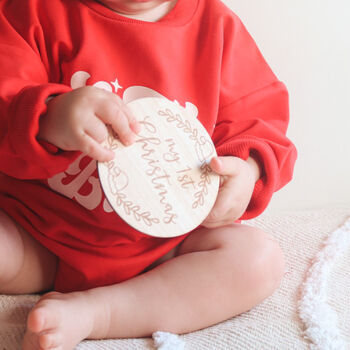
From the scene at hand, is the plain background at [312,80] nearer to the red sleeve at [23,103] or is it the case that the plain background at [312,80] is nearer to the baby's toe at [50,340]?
the red sleeve at [23,103]

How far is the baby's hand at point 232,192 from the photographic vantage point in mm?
749

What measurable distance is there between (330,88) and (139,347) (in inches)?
31.3

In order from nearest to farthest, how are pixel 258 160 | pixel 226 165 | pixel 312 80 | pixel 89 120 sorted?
1. pixel 89 120
2. pixel 226 165
3. pixel 258 160
4. pixel 312 80

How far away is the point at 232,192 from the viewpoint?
0.76 metres

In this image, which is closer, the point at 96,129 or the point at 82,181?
the point at 96,129

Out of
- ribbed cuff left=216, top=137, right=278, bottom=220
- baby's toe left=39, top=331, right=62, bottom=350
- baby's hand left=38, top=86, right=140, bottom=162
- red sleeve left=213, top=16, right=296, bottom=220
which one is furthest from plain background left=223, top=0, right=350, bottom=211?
baby's toe left=39, top=331, right=62, bottom=350

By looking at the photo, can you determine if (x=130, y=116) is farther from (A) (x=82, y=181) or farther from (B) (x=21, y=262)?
(B) (x=21, y=262)

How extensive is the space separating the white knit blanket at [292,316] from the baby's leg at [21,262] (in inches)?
0.9

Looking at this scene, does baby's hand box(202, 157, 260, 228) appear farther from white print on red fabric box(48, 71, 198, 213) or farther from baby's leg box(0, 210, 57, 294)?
baby's leg box(0, 210, 57, 294)

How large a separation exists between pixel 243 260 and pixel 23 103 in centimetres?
39

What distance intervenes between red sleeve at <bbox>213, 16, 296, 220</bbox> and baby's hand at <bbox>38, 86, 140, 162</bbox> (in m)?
0.26

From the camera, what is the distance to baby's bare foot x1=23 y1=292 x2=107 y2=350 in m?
0.63

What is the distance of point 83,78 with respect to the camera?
0.80m

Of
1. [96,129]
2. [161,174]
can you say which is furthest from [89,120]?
[161,174]
